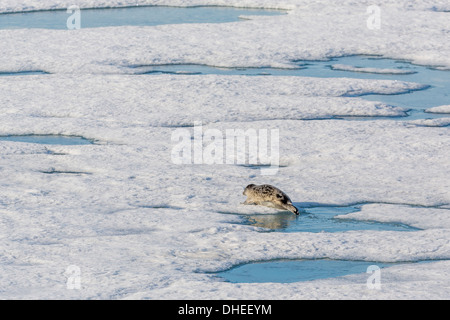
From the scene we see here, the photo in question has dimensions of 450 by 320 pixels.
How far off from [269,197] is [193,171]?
1.35 meters

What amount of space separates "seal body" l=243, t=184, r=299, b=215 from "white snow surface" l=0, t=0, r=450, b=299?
0.41 feet

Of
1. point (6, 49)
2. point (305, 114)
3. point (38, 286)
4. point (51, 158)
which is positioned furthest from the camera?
point (6, 49)

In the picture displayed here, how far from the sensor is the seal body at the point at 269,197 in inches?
284

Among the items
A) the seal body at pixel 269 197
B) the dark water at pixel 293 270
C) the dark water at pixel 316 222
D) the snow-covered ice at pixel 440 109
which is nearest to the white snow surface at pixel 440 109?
the snow-covered ice at pixel 440 109

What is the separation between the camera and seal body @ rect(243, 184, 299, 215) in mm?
7207

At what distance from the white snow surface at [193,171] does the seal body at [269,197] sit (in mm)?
126

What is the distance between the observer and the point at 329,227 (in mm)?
6938

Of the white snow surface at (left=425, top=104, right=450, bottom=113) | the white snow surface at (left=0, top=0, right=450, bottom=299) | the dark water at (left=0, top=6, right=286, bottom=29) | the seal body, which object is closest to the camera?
the white snow surface at (left=0, top=0, right=450, bottom=299)

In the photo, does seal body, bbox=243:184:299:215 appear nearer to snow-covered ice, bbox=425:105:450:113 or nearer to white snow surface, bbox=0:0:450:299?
white snow surface, bbox=0:0:450:299

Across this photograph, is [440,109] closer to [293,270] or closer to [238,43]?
[238,43]

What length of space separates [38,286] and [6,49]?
9.35 meters

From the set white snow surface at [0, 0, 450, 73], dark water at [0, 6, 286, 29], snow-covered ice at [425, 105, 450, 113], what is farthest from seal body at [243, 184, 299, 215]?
dark water at [0, 6, 286, 29]
